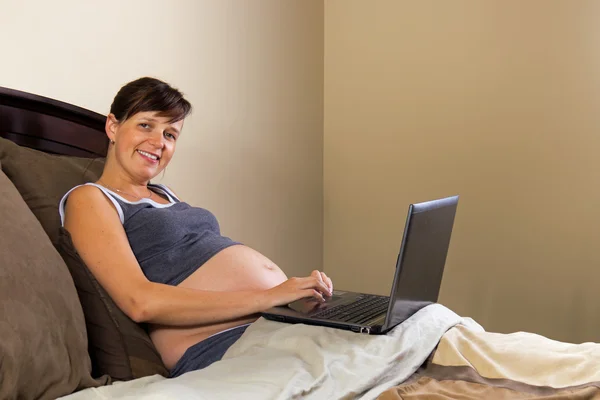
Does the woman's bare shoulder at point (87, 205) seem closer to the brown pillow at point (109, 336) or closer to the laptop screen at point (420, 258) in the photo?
the brown pillow at point (109, 336)

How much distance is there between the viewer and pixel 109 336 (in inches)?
48.9

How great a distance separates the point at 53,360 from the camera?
1022 mm

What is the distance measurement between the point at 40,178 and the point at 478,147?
195 centimetres

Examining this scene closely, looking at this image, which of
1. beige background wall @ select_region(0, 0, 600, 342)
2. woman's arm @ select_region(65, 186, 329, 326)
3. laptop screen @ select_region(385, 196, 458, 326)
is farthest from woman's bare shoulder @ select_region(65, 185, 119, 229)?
beige background wall @ select_region(0, 0, 600, 342)

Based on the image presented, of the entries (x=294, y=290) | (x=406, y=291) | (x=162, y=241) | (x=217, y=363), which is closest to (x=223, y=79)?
(x=162, y=241)

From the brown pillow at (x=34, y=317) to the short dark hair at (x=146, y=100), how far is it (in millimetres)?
431

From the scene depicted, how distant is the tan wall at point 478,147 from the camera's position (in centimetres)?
261

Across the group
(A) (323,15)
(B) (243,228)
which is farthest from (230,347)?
(A) (323,15)

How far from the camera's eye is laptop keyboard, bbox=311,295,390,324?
4.44ft

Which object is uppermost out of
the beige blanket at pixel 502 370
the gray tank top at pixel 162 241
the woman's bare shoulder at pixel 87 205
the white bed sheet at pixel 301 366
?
the woman's bare shoulder at pixel 87 205

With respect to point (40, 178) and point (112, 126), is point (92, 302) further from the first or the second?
point (112, 126)

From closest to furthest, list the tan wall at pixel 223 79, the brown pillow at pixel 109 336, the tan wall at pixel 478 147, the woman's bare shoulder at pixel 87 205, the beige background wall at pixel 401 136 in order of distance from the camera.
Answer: the brown pillow at pixel 109 336 → the woman's bare shoulder at pixel 87 205 → the tan wall at pixel 223 79 → the beige background wall at pixel 401 136 → the tan wall at pixel 478 147

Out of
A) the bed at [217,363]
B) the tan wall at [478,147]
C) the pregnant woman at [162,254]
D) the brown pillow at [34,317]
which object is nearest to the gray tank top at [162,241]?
the pregnant woman at [162,254]

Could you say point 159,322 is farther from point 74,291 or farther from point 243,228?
point 243,228
